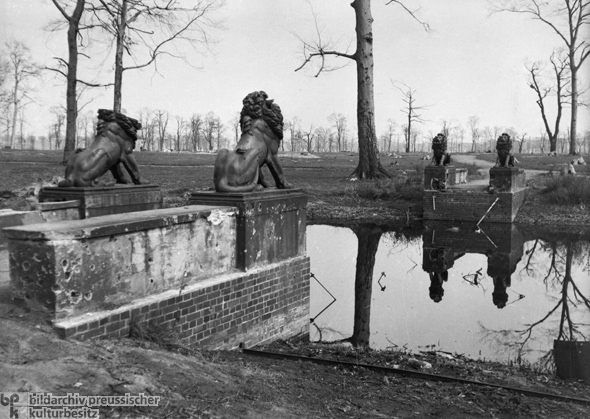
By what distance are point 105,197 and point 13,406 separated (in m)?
5.76

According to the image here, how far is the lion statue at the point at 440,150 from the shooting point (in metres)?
19.2

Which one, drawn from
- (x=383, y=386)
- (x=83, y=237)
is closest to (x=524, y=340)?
(x=383, y=386)

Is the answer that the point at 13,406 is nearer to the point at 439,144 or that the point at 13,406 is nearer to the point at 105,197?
the point at 105,197

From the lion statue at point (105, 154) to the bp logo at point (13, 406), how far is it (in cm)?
568

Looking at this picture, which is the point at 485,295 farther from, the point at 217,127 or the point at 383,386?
the point at 217,127

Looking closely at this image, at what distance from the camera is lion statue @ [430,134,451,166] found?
1917 cm

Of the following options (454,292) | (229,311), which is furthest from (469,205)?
(229,311)

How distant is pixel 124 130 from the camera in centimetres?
951

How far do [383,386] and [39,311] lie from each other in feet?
10.1

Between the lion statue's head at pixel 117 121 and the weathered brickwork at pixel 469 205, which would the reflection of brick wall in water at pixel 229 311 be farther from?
the weathered brickwork at pixel 469 205

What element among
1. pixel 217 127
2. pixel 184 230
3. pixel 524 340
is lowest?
pixel 524 340

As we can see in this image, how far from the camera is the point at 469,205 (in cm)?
1878

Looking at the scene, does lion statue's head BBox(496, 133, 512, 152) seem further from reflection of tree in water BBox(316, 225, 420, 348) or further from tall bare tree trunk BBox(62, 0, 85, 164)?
tall bare tree trunk BBox(62, 0, 85, 164)

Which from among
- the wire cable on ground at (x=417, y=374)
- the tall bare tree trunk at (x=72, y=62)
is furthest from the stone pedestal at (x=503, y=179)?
the tall bare tree trunk at (x=72, y=62)
